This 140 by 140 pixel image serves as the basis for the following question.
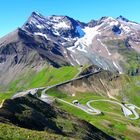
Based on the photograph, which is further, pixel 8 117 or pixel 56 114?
pixel 56 114

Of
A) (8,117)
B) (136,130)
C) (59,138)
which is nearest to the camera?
(59,138)

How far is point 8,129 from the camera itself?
65.4 metres

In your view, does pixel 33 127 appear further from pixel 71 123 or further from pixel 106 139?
pixel 106 139

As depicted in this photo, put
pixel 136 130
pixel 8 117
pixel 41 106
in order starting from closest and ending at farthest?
1. pixel 8 117
2. pixel 41 106
3. pixel 136 130

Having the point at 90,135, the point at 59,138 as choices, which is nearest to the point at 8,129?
the point at 59,138

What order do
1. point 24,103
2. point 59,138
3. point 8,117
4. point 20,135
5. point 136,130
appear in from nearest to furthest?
point 20,135, point 59,138, point 8,117, point 24,103, point 136,130

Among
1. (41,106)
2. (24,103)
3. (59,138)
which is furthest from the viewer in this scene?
(41,106)

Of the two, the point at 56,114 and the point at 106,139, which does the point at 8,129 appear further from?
the point at 106,139

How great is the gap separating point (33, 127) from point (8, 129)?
54.8ft

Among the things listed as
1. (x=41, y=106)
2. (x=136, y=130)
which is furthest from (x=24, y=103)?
(x=136, y=130)

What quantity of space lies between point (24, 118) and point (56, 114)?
2331 cm

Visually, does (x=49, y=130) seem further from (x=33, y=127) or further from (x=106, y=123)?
(x=106, y=123)

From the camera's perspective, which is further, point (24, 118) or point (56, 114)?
point (56, 114)

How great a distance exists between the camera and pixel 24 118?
274ft
